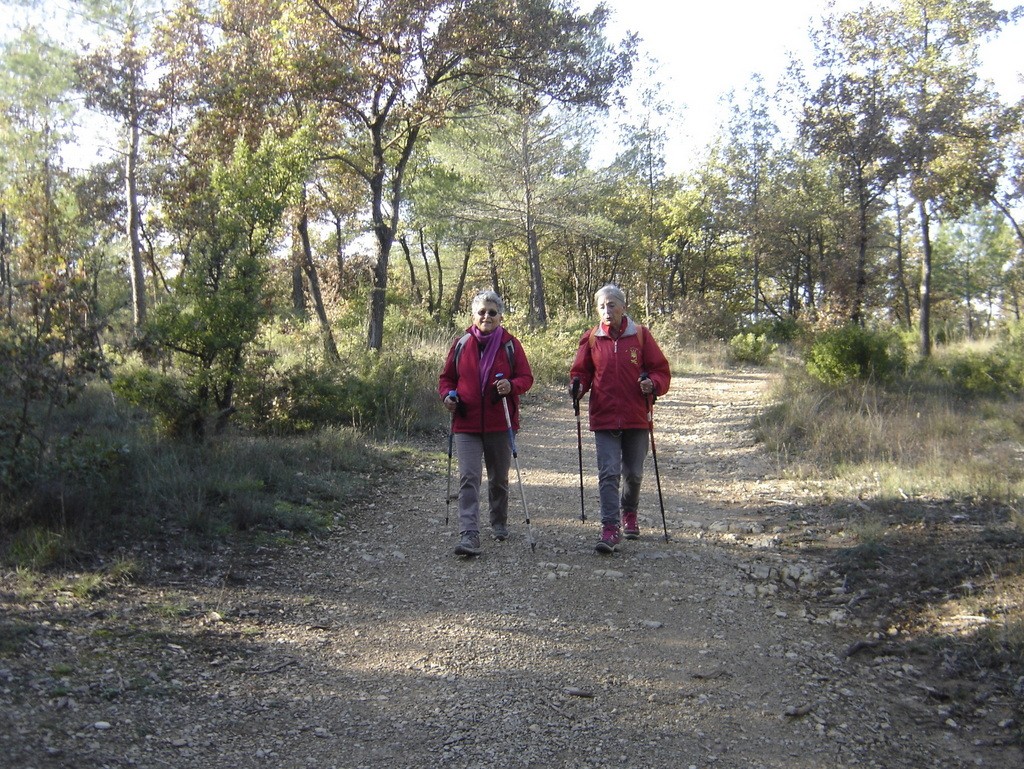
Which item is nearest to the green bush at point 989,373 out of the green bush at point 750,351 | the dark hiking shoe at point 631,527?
the green bush at point 750,351

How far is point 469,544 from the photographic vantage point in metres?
6.32

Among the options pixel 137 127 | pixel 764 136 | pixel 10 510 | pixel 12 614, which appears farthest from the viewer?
pixel 764 136

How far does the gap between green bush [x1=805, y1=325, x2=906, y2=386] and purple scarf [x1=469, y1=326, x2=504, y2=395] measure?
8.81 metres

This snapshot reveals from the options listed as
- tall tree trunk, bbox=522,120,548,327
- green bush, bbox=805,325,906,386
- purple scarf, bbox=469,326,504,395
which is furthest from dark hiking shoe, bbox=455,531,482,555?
tall tree trunk, bbox=522,120,548,327

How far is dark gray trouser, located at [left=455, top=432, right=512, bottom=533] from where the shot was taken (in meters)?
6.44

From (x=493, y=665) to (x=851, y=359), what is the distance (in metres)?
11.1

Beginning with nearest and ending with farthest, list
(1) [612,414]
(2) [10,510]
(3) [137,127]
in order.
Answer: (2) [10,510] → (1) [612,414] → (3) [137,127]

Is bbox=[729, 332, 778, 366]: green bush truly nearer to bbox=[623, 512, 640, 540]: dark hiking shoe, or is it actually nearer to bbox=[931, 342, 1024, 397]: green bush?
bbox=[931, 342, 1024, 397]: green bush

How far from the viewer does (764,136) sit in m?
37.9

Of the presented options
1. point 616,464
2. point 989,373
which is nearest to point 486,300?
point 616,464

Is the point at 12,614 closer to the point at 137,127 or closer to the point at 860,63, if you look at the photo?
the point at 137,127

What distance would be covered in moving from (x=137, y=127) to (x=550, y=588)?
16.8 m

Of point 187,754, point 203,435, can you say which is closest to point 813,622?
point 187,754

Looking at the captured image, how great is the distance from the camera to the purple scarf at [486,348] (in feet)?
21.5
